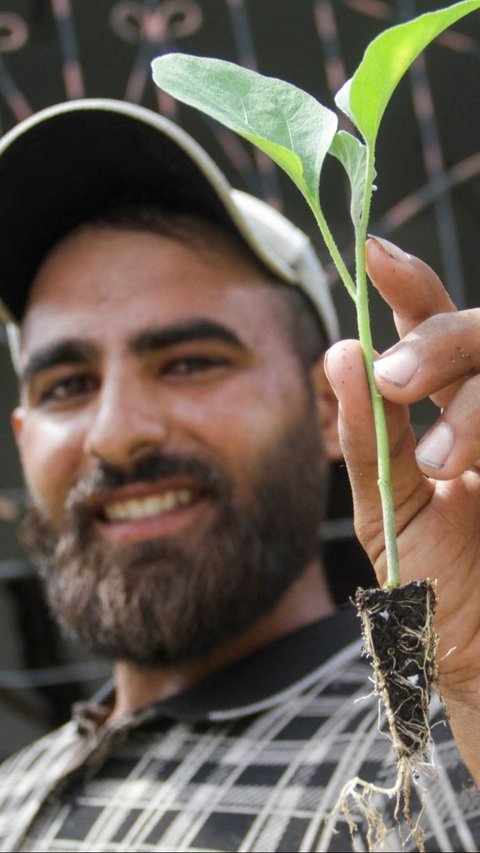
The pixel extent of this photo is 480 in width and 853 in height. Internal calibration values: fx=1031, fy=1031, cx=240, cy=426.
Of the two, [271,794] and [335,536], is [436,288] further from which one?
[335,536]

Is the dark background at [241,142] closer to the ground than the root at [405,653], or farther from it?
farther from it

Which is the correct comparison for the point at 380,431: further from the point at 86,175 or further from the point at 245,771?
the point at 86,175

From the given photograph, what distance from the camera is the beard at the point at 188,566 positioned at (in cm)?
121

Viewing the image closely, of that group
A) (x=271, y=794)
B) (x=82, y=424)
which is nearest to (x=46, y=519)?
(x=82, y=424)

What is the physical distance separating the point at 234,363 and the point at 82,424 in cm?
20

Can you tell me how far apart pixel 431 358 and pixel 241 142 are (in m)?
1.40

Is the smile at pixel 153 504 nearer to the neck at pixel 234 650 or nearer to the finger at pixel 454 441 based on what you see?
the neck at pixel 234 650

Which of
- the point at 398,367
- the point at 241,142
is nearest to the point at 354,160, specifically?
the point at 398,367

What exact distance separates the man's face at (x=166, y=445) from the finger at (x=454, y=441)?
1.88 feet

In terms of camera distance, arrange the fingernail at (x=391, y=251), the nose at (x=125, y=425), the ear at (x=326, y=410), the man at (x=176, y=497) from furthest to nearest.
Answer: the ear at (x=326, y=410) → the nose at (x=125, y=425) → the man at (x=176, y=497) → the fingernail at (x=391, y=251)

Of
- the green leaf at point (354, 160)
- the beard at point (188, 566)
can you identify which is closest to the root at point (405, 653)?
the green leaf at point (354, 160)

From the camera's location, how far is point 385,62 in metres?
0.59

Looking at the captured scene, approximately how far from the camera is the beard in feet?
3.96

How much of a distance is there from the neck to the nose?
0.25m
